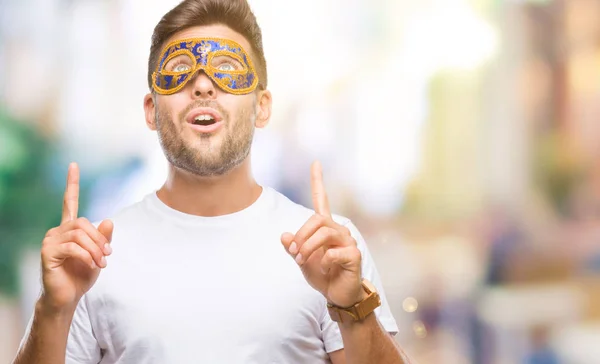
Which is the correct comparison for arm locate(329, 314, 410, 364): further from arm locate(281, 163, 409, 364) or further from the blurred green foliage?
the blurred green foliage

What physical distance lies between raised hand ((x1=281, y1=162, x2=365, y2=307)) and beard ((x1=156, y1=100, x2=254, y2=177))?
0.36 metres

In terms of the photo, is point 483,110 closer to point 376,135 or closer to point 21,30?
point 376,135

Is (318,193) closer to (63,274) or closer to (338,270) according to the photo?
(338,270)

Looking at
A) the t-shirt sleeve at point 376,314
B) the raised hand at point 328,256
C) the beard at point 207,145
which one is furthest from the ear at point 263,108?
the raised hand at point 328,256

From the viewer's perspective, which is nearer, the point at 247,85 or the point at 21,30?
the point at 247,85

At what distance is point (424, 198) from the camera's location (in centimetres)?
392

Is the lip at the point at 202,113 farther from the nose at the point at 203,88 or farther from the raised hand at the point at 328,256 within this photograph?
the raised hand at the point at 328,256

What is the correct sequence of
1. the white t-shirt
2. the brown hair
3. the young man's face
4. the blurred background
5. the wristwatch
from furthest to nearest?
the blurred background → the brown hair → the young man's face → the white t-shirt → the wristwatch

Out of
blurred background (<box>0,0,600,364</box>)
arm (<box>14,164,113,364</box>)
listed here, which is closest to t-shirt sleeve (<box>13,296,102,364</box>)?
arm (<box>14,164,113,364</box>)

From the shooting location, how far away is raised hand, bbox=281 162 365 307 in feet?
4.94

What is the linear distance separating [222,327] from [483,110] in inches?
103

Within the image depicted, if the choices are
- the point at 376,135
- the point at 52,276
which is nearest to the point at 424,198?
the point at 376,135

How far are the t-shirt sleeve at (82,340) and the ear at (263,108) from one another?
666mm

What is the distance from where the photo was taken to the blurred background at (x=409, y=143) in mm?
3549
